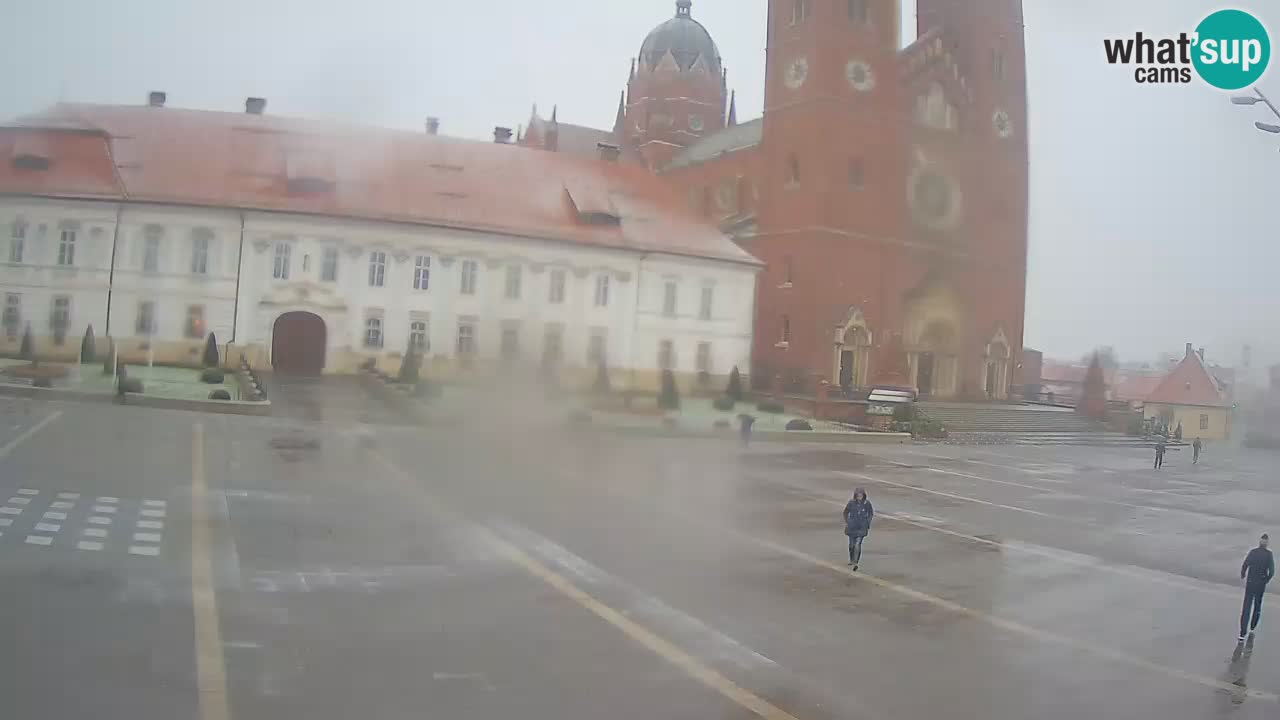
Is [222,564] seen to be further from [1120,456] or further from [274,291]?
[1120,456]

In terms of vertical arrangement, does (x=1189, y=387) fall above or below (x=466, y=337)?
above

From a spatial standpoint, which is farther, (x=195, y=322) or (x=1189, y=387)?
(x=1189, y=387)

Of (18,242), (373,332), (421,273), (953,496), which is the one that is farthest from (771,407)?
(18,242)

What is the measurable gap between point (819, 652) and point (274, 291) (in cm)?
1983

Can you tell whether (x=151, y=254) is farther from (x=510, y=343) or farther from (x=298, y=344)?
(x=510, y=343)

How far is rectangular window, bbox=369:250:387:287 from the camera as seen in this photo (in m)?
27.1

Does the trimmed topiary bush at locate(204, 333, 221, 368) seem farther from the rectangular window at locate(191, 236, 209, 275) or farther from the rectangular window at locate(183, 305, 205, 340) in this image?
the rectangular window at locate(191, 236, 209, 275)

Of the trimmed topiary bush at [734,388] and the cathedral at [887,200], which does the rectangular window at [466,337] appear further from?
the cathedral at [887,200]

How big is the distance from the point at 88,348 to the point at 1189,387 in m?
40.5

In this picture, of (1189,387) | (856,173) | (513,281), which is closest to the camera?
(513,281)

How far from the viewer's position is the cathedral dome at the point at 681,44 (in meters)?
58.6

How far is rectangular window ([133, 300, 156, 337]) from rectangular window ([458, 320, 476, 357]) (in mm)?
7463

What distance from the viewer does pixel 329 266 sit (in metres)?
26.2

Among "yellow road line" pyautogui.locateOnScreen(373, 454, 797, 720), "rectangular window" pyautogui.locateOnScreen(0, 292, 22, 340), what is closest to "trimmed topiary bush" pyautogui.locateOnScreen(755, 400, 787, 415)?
"yellow road line" pyautogui.locateOnScreen(373, 454, 797, 720)
